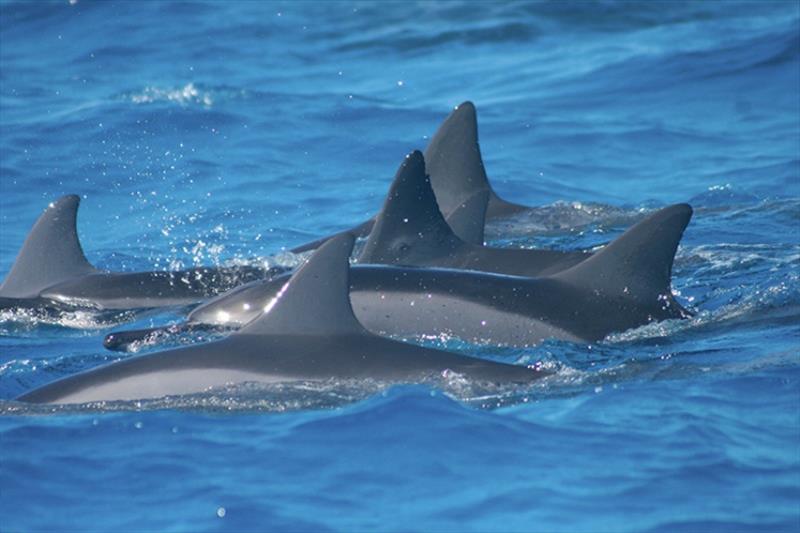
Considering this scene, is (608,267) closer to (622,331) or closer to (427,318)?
(622,331)

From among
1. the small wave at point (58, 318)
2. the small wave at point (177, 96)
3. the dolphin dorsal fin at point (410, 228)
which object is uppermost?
the small wave at point (177, 96)

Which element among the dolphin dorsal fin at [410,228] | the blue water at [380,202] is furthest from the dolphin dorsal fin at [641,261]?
the dolphin dorsal fin at [410,228]

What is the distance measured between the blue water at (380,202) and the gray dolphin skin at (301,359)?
5.2 inches

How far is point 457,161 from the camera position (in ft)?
42.0

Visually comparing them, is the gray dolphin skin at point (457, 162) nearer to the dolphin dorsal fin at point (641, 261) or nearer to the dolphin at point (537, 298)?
the dolphin at point (537, 298)

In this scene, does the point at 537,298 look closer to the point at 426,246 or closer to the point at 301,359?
the point at 426,246

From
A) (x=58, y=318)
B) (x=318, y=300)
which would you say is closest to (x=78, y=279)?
(x=58, y=318)

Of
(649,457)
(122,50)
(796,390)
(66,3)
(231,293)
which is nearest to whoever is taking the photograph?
(649,457)

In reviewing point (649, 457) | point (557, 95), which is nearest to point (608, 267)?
point (649, 457)

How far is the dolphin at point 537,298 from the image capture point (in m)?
9.91

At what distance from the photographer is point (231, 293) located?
10945 millimetres

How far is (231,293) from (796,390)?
419 cm

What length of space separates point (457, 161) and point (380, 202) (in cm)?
432

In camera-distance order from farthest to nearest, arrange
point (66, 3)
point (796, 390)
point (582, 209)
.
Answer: point (66, 3), point (582, 209), point (796, 390)
